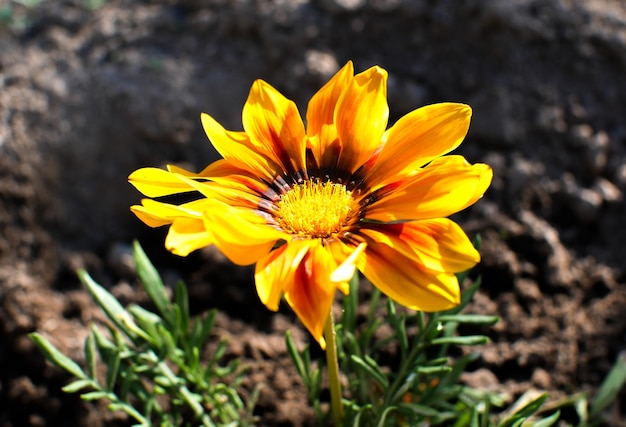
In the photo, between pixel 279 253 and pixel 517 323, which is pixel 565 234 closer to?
pixel 517 323

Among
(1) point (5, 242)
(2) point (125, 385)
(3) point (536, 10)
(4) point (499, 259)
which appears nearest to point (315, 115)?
(2) point (125, 385)

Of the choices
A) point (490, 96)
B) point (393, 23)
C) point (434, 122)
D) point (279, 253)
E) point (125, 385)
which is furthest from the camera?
point (393, 23)

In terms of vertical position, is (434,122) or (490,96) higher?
(434,122)

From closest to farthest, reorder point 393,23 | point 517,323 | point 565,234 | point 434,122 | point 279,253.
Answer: point 279,253 < point 434,122 < point 517,323 < point 565,234 < point 393,23

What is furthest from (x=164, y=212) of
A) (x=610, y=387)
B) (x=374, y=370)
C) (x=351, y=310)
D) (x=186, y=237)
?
(x=610, y=387)

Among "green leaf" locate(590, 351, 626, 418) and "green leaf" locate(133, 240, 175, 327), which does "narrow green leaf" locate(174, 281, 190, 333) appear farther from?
"green leaf" locate(590, 351, 626, 418)

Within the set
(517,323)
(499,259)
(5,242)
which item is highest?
(5,242)
